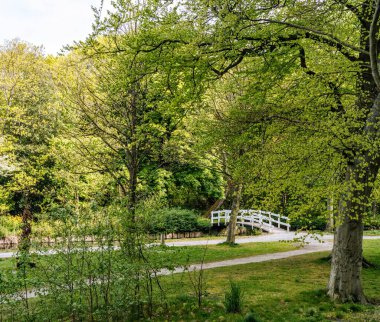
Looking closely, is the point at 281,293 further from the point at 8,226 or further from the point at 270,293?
the point at 8,226

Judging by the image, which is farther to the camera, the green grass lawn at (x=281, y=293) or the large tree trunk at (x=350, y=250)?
the large tree trunk at (x=350, y=250)

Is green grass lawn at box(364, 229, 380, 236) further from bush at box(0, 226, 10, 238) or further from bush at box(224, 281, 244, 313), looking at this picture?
bush at box(0, 226, 10, 238)

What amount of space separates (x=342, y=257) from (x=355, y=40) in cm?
558

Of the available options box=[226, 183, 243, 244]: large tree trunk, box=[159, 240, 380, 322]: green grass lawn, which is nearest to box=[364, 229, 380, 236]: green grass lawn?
box=[226, 183, 243, 244]: large tree trunk

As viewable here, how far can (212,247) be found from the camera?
661 inches

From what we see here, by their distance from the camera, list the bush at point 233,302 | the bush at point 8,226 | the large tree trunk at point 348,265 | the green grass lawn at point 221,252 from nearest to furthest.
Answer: the bush at point 233,302 → the large tree trunk at point 348,265 → the green grass lawn at point 221,252 → the bush at point 8,226

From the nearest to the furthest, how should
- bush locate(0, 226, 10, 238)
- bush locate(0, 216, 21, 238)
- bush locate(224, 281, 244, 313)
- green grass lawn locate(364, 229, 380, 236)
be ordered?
bush locate(224, 281, 244, 313), bush locate(0, 226, 10, 238), bush locate(0, 216, 21, 238), green grass lawn locate(364, 229, 380, 236)

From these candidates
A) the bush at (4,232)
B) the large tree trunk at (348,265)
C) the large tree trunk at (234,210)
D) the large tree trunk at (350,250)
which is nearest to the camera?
the large tree trunk at (350,250)

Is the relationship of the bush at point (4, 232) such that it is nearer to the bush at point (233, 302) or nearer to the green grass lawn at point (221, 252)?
the green grass lawn at point (221, 252)

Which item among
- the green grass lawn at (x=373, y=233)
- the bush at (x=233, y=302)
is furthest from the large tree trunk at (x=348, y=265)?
the green grass lawn at (x=373, y=233)

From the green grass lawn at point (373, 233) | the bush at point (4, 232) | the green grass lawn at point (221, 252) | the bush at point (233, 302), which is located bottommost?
the green grass lawn at point (373, 233)

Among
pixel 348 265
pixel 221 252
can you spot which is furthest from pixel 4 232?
pixel 348 265

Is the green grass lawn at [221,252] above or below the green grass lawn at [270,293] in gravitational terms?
below

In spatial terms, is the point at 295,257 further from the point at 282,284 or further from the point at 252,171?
the point at 252,171
